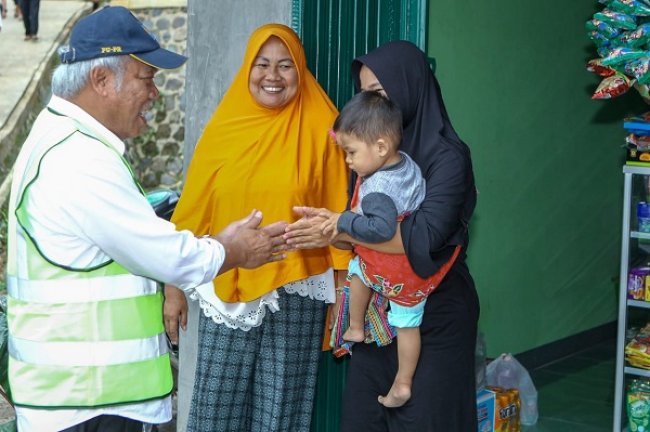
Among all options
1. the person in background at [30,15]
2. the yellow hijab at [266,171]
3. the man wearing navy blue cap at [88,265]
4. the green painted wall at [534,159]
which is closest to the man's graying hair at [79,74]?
the man wearing navy blue cap at [88,265]

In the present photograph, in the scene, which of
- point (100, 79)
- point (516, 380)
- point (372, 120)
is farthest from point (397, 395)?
point (516, 380)

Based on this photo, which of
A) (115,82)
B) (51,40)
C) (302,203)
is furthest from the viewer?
(51,40)

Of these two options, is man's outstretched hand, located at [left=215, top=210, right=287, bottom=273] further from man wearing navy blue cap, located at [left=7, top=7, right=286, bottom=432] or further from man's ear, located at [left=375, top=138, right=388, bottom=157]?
man's ear, located at [left=375, top=138, right=388, bottom=157]

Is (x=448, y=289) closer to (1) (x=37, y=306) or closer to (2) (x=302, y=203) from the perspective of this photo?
(2) (x=302, y=203)

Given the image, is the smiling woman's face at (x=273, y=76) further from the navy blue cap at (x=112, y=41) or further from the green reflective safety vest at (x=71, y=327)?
the green reflective safety vest at (x=71, y=327)

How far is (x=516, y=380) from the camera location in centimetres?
520

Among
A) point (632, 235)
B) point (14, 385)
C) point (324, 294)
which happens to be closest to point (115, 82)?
point (14, 385)

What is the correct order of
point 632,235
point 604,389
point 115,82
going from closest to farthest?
point 115,82, point 632,235, point 604,389

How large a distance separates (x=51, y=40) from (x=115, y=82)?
53.9ft

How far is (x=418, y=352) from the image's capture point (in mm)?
2902

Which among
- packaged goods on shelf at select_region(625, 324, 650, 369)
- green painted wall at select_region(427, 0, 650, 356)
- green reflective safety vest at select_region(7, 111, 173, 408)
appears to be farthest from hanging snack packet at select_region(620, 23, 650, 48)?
green reflective safety vest at select_region(7, 111, 173, 408)

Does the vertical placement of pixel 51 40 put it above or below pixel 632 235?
above

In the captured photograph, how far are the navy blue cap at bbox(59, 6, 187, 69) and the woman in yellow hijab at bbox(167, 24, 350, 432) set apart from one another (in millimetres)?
923

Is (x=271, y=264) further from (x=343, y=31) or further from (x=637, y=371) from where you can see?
(x=637, y=371)
